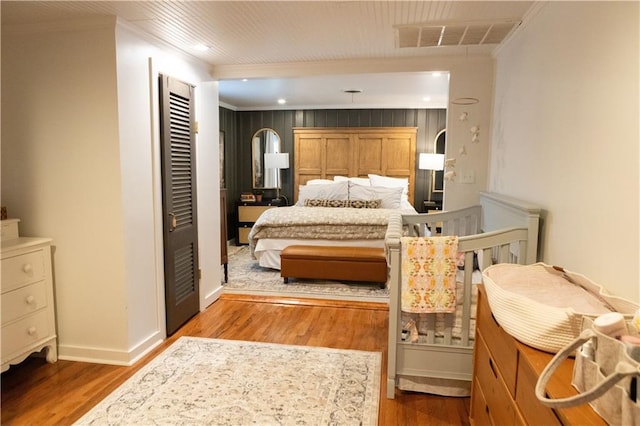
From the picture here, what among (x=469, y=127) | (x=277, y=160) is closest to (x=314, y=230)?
(x=469, y=127)

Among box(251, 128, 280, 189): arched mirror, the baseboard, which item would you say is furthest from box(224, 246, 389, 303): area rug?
box(251, 128, 280, 189): arched mirror

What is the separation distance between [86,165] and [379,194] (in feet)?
14.0

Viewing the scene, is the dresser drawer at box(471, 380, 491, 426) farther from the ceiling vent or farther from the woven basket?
the ceiling vent

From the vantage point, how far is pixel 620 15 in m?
1.45

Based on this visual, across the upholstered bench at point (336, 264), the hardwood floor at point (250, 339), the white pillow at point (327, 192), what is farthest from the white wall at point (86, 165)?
the white pillow at point (327, 192)

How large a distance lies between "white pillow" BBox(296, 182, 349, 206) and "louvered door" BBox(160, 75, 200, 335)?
297 centimetres

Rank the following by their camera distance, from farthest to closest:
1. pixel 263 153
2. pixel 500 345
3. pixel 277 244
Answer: pixel 263 153 → pixel 277 244 → pixel 500 345

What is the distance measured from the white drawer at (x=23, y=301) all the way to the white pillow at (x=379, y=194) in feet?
14.3

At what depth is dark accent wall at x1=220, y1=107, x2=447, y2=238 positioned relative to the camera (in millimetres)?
6727

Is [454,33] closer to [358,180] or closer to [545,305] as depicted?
[545,305]

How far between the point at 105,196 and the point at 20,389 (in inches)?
48.3

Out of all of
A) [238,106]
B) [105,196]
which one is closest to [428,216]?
[105,196]

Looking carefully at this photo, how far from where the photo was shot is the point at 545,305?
3.83 ft

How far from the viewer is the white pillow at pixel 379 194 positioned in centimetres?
601
